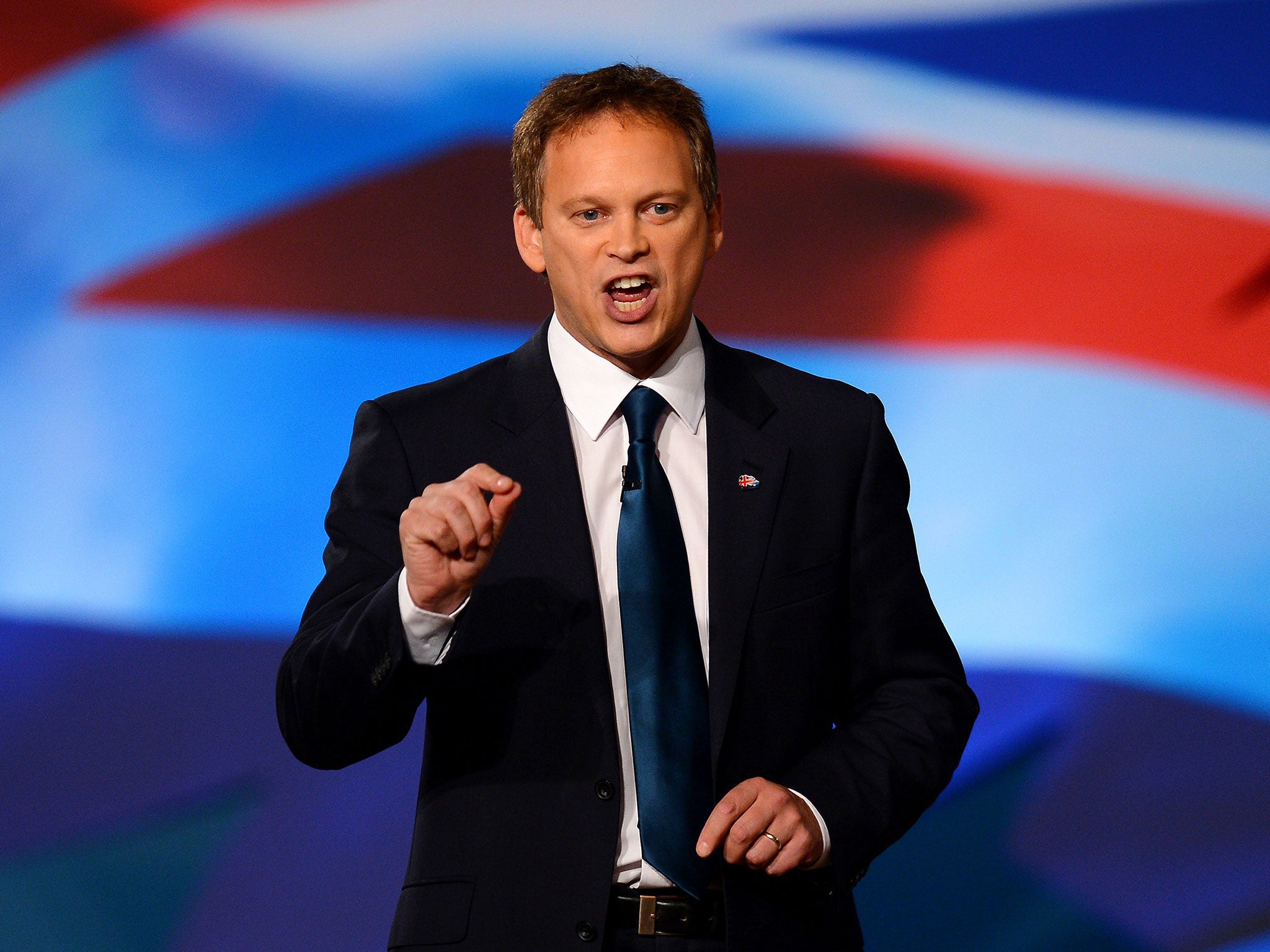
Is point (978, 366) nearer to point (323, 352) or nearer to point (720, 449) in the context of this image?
point (323, 352)

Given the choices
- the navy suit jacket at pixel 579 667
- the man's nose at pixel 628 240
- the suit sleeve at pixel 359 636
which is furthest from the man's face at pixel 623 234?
the suit sleeve at pixel 359 636

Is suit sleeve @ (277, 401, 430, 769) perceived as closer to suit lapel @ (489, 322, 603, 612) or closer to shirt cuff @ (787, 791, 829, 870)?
suit lapel @ (489, 322, 603, 612)

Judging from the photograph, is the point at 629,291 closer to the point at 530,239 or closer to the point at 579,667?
the point at 530,239

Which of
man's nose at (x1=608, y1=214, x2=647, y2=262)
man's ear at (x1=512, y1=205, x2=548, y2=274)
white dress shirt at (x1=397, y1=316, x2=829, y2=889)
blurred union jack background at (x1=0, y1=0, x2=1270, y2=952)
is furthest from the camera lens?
blurred union jack background at (x1=0, y1=0, x2=1270, y2=952)

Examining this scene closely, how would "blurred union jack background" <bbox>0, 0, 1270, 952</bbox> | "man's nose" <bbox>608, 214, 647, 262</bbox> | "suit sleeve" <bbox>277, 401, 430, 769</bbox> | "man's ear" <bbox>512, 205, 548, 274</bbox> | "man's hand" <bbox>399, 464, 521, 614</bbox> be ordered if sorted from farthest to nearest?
"blurred union jack background" <bbox>0, 0, 1270, 952</bbox> < "man's ear" <bbox>512, 205, 548, 274</bbox> < "man's nose" <bbox>608, 214, 647, 262</bbox> < "suit sleeve" <bbox>277, 401, 430, 769</bbox> < "man's hand" <bbox>399, 464, 521, 614</bbox>

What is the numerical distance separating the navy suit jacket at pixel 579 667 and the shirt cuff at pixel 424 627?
16 mm

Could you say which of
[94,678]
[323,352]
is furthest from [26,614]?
[323,352]

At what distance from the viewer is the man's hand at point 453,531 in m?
1.37

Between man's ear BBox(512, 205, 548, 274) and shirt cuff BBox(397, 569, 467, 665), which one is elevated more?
man's ear BBox(512, 205, 548, 274)

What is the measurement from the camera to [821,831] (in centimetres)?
155

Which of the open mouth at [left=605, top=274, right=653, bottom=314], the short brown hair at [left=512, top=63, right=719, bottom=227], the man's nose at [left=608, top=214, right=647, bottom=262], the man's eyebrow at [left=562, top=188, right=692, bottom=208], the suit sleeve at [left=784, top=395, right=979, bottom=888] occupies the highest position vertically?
the short brown hair at [left=512, top=63, right=719, bottom=227]

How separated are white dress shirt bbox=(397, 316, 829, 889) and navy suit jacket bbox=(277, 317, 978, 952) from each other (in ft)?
0.09

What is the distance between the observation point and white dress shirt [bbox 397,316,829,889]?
1577 mm

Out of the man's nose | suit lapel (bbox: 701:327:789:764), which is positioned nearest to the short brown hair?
the man's nose
